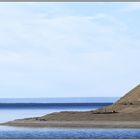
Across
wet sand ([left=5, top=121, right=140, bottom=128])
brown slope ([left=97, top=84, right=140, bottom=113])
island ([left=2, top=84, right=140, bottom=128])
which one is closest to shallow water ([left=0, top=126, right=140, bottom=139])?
wet sand ([left=5, top=121, right=140, bottom=128])

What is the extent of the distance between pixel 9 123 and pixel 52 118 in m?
2.29

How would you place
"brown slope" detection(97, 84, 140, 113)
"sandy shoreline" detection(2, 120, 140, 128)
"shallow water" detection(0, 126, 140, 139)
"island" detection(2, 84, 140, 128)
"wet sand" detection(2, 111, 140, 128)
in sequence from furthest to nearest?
1. "brown slope" detection(97, 84, 140, 113)
2. "island" detection(2, 84, 140, 128)
3. "wet sand" detection(2, 111, 140, 128)
4. "sandy shoreline" detection(2, 120, 140, 128)
5. "shallow water" detection(0, 126, 140, 139)

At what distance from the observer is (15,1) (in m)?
6.14

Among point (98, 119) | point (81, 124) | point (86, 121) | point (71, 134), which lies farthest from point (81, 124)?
point (71, 134)

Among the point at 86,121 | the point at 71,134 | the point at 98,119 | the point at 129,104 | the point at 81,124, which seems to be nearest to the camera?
the point at 71,134

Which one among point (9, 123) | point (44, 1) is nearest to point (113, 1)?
point (44, 1)

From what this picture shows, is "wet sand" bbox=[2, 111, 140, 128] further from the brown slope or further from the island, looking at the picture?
the brown slope

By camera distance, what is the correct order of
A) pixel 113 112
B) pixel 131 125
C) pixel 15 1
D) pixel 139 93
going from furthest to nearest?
pixel 139 93
pixel 113 112
pixel 131 125
pixel 15 1

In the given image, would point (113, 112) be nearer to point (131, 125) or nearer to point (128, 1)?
point (131, 125)

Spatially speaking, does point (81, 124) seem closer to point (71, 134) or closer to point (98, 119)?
point (98, 119)

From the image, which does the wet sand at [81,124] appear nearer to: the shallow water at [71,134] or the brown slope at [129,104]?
the brown slope at [129,104]

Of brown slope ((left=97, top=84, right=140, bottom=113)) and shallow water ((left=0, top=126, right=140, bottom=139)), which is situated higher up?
brown slope ((left=97, top=84, right=140, bottom=113))

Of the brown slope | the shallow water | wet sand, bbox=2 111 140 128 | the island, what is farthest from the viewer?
the brown slope

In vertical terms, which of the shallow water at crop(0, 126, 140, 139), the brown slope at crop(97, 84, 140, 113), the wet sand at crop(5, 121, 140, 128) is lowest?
the shallow water at crop(0, 126, 140, 139)
